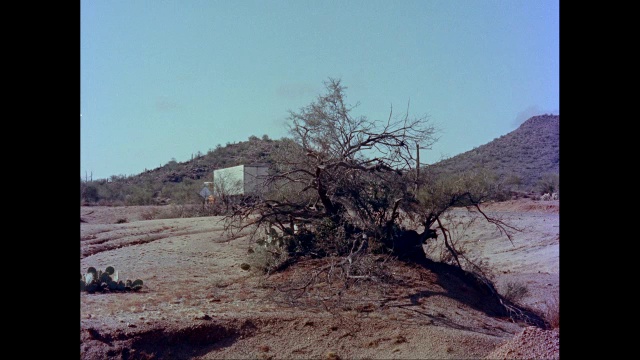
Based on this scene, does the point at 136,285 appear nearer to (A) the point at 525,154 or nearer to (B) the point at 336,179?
(B) the point at 336,179

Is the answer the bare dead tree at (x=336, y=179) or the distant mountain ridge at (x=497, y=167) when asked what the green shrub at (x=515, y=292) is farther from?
the distant mountain ridge at (x=497, y=167)

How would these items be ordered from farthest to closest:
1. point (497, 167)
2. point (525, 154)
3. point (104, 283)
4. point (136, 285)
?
point (525, 154) → point (497, 167) → point (104, 283) → point (136, 285)

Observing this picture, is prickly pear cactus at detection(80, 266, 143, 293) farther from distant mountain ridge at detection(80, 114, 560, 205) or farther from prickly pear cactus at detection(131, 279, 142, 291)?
distant mountain ridge at detection(80, 114, 560, 205)

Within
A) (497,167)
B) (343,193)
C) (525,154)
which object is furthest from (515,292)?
(525,154)

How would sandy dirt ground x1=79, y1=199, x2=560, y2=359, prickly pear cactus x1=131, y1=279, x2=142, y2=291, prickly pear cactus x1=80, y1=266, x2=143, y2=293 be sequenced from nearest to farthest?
1. sandy dirt ground x1=79, y1=199, x2=560, y2=359
2. prickly pear cactus x1=80, y1=266, x2=143, y2=293
3. prickly pear cactus x1=131, y1=279, x2=142, y2=291

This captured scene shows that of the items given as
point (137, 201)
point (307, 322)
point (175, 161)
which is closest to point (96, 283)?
point (307, 322)

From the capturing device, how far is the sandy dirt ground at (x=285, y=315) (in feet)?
26.1

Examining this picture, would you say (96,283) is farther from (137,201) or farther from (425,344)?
(137,201)

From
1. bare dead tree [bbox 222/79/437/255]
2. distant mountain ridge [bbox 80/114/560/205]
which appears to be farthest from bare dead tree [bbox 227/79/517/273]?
distant mountain ridge [bbox 80/114/560/205]

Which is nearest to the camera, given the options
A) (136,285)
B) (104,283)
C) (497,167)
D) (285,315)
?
(285,315)

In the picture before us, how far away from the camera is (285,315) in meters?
9.12

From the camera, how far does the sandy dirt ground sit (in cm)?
794
